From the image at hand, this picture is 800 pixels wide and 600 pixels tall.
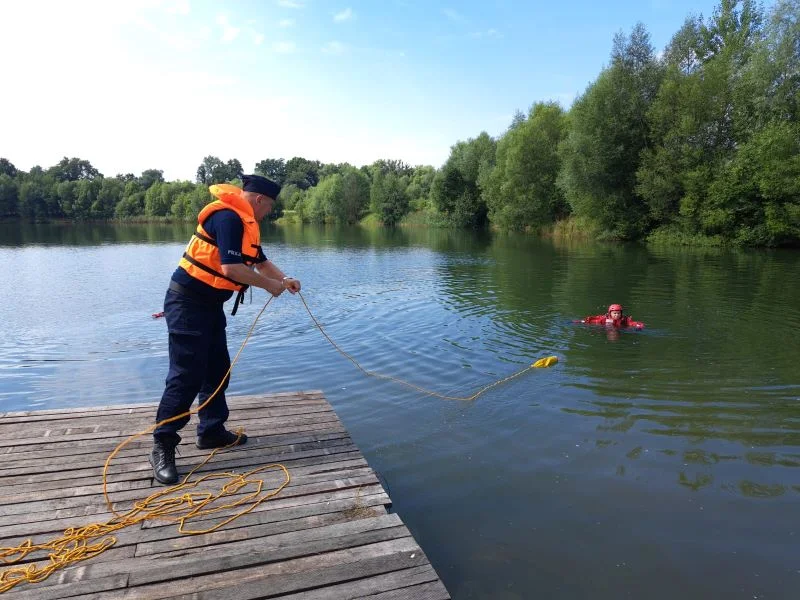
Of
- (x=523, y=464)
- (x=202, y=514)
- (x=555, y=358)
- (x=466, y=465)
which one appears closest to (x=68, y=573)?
(x=202, y=514)

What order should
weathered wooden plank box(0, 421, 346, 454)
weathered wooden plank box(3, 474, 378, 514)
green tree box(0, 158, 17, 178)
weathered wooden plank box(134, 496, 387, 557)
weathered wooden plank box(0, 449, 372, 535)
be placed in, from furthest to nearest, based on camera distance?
green tree box(0, 158, 17, 178), weathered wooden plank box(0, 421, 346, 454), weathered wooden plank box(3, 474, 378, 514), weathered wooden plank box(0, 449, 372, 535), weathered wooden plank box(134, 496, 387, 557)

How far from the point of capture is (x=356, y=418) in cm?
736

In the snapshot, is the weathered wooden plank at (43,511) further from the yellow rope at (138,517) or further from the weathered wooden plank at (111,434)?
the weathered wooden plank at (111,434)

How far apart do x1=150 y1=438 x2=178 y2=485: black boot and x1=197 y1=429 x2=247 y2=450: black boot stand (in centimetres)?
50

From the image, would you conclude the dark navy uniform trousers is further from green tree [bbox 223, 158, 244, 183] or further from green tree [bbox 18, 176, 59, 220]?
green tree [bbox 223, 158, 244, 183]

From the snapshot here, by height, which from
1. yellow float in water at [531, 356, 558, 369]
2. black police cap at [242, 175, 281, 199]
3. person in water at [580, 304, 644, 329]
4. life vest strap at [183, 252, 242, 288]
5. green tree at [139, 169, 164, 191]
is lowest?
yellow float in water at [531, 356, 558, 369]

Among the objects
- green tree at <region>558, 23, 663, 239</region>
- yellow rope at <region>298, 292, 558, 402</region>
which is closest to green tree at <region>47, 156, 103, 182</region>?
green tree at <region>558, 23, 663, 239</region>

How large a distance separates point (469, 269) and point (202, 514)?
72.6 ft

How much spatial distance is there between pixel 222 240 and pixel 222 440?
6.43ft

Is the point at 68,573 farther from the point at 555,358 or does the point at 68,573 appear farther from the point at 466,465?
the point at 555,358

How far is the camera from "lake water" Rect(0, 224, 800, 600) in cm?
434

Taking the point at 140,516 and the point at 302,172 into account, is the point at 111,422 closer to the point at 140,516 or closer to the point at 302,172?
the point at 140,516

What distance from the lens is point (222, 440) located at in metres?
5.00

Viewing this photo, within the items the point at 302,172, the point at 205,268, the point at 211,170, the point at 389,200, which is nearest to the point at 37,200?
the point at 211,170
